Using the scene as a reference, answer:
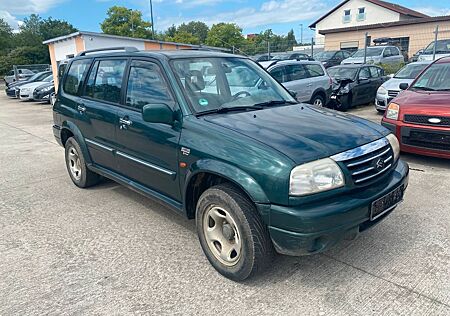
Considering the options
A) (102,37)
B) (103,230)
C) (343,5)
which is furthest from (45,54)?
(103,230)

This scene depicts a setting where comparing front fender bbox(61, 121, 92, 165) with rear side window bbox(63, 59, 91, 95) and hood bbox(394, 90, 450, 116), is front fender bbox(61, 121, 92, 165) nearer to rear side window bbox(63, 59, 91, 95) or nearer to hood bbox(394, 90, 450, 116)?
rear side window bbox(63, 59, 91, 95)

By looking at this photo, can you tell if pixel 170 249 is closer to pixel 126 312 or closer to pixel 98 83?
pixel 126 312

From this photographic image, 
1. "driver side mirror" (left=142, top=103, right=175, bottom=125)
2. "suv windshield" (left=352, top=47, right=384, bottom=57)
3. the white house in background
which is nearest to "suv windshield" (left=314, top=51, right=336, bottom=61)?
"suv windshield" (left=352, top=47, right=384, bottom=57)

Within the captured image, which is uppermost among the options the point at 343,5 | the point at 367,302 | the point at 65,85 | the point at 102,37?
the point at 343,5

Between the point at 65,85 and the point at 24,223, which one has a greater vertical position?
the point at 65,85

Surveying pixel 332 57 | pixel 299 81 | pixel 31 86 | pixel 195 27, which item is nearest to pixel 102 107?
pixel 299 81

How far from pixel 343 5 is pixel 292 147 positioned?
157 feet

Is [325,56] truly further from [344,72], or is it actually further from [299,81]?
[299,81]

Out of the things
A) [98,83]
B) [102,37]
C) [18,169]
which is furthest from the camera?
[102,37]

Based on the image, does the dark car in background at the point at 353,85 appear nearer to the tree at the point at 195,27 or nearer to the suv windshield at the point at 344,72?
the suv windshield at the point at 344,72

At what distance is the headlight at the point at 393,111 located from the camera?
5.62m

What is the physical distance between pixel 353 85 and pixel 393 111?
5.49 m

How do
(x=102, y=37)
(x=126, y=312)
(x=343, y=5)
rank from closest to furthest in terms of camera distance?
(x=126, y=312) < (x=102, y=37) < (x=343, y=5)

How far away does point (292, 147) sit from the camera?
257 centimetres
